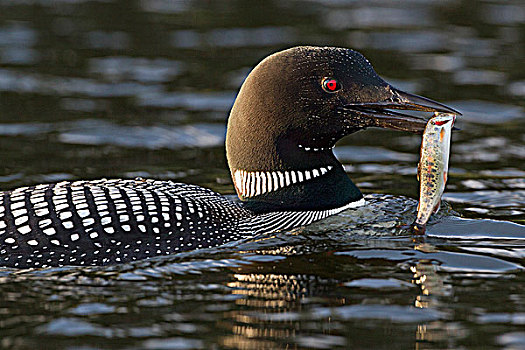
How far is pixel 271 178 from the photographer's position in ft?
21.0

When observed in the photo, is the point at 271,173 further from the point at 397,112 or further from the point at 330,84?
the point at 397,112

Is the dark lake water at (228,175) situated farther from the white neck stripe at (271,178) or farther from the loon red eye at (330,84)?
the loon red eye at (330,84)

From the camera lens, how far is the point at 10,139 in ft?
28.7

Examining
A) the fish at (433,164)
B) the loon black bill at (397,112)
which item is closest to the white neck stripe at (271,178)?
the loon black bill at (397,112)

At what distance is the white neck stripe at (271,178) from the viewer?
21.0 ft

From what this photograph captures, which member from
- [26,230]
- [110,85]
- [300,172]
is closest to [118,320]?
[26,230]

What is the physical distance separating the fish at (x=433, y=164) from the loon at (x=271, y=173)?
10 centimetres

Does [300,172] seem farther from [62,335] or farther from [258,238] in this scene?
Answer: [62,335]

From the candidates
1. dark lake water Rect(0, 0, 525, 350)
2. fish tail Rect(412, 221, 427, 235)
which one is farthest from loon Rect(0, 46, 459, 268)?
fish tail Rect(412, 221, 427, 235)

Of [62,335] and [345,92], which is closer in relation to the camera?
[62,335]

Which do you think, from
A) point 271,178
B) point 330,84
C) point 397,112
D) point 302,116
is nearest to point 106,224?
point 271,178

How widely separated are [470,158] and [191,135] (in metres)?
2.48

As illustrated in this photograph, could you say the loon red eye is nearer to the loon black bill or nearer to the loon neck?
the loon black bill

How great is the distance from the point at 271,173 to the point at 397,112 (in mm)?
875
